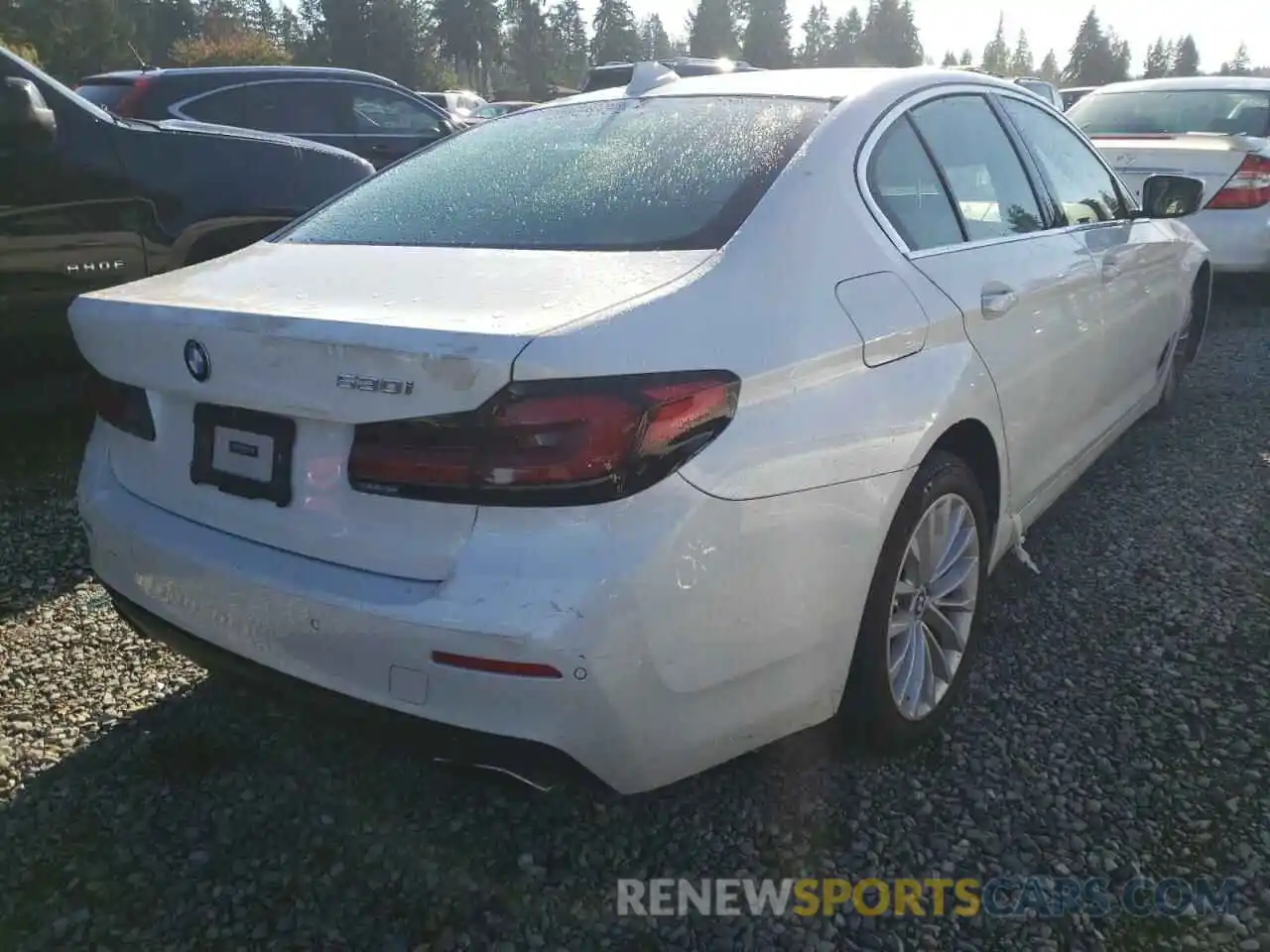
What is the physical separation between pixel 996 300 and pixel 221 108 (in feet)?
21.4

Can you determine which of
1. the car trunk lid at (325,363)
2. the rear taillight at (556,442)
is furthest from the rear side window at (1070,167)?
the rear taillight at (556,442)

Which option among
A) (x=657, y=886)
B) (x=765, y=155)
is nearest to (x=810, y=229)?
(x=765, y=155)

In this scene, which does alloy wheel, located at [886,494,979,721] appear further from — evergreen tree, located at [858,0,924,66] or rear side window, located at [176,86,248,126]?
evergreen tree, located at [858,0,924,66]

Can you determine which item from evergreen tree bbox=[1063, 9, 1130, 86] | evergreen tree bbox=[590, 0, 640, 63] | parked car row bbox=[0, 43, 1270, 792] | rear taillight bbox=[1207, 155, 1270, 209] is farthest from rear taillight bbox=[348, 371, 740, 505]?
evergreen tree bbox=[1063, 9, 1130, 86]

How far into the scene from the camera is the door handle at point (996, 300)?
255 cm

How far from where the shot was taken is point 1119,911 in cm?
204

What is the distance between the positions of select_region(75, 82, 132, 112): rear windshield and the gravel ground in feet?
17.0

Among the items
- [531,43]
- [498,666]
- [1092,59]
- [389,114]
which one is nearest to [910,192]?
[498,666]

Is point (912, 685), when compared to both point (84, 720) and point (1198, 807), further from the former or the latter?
point (84, 720)

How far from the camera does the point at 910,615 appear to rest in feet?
7.97

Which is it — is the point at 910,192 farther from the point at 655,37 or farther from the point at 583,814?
the point at 655,37

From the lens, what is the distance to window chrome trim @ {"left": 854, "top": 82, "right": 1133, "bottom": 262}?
2.35 m

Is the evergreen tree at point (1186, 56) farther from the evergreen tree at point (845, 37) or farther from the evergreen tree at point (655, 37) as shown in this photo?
the evergreen tree at point (655, 37)

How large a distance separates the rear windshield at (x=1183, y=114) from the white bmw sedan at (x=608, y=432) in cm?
600
